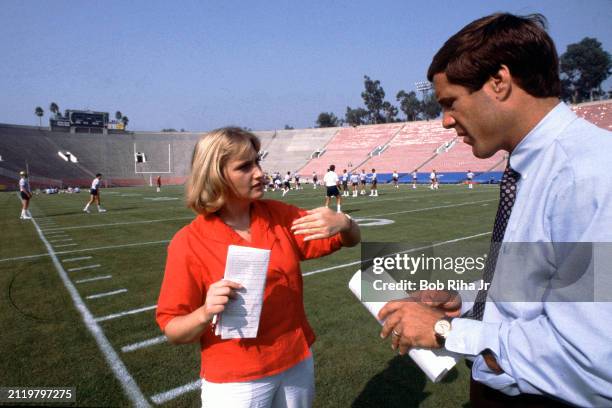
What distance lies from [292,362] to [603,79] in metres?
93.9

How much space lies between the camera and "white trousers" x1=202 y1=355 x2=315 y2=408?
1838mm

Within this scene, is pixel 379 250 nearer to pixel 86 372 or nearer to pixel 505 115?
pixel 505 115

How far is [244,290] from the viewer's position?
1559mm

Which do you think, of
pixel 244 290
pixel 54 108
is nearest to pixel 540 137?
pixel 244 290

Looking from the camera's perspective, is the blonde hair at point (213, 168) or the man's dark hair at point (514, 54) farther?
the blonde hair at point (213, 168)

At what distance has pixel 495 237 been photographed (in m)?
1.55

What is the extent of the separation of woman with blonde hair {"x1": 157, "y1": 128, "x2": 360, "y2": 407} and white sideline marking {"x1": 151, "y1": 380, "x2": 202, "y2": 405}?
5.34 ft

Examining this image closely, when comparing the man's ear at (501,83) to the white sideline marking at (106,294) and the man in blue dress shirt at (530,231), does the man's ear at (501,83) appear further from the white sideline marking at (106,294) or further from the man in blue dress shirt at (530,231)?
the white sideline marking at (106,294)

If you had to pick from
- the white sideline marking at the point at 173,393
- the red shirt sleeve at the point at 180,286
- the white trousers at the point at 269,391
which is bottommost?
the white sideline marking at the point at 173,393

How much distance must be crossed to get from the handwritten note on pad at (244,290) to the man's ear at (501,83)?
103 centimetres

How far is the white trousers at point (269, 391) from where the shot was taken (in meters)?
1.84

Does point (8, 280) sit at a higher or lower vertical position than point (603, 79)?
lower

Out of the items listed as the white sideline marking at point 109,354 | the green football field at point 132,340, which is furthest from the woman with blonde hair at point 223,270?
the white sideline marking at point 109,354

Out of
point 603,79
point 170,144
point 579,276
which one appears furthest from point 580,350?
point 603,79
